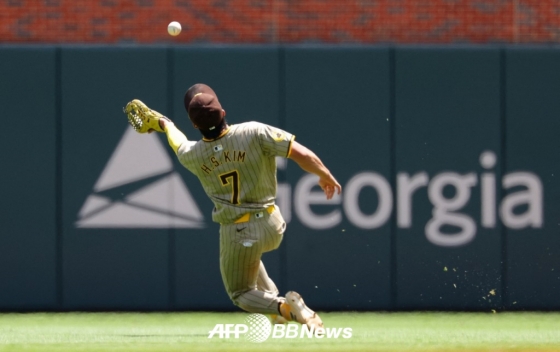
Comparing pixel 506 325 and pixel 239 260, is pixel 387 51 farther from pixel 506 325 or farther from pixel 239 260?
pixel 239 260

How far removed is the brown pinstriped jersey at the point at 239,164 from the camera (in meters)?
6.33

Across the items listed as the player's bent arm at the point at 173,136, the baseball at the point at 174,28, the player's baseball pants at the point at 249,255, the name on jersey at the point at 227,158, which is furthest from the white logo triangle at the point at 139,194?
the name on jersey at the point at 227,158

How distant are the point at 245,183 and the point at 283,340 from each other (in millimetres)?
1760

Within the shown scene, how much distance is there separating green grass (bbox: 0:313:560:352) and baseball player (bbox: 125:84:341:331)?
903mm

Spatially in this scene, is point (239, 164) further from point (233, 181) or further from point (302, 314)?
point (302, 314)

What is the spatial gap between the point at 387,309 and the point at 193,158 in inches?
137

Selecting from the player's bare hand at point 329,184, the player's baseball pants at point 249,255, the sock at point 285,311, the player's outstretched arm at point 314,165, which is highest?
the player's outstretched arm at point 314,165

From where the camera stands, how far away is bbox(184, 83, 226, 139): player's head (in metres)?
6.20

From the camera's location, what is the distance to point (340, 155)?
361 inches

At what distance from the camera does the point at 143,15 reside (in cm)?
959

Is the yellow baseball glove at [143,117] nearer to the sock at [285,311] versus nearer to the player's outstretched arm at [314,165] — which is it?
the player's outstretched arm at [314,165]

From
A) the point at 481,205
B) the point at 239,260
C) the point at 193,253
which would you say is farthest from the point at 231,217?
the point at 481,205

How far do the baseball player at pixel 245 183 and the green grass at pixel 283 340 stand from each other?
0.90 meters

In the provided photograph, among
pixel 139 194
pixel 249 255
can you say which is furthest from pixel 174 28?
pixel 249 255
